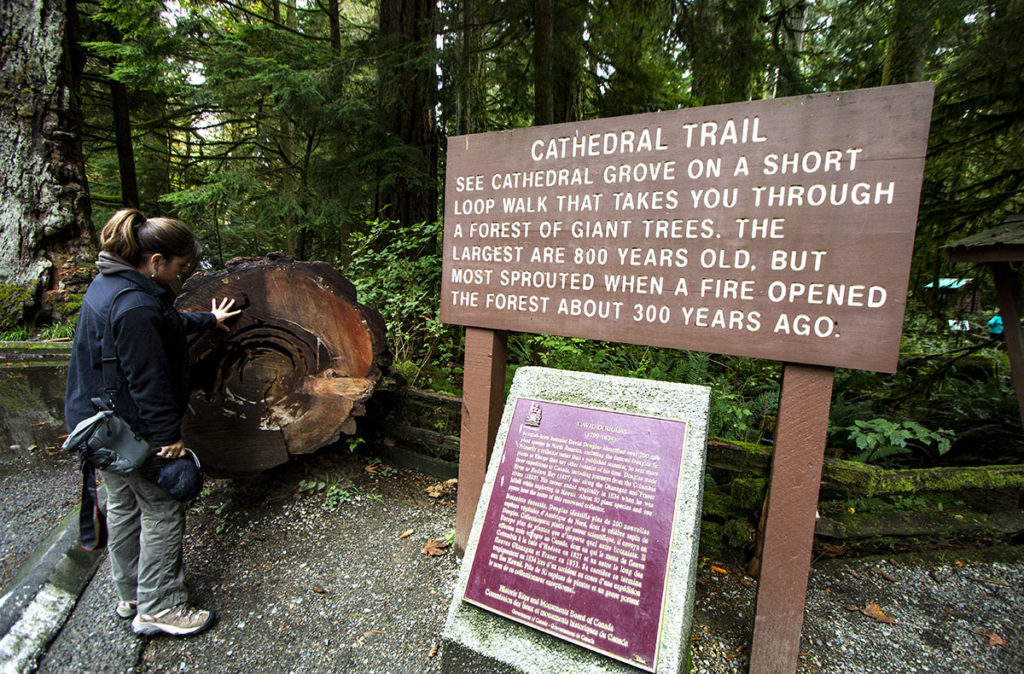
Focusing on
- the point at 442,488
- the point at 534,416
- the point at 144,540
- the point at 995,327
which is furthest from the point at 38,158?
the point at 995,327

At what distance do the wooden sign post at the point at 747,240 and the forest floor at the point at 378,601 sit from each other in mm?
589

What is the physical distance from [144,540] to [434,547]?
1422 millimetres

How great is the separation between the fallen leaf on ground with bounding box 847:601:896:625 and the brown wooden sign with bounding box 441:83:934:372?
153cm

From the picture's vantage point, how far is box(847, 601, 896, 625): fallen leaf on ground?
2.31 meters

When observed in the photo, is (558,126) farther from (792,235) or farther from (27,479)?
(27,479)

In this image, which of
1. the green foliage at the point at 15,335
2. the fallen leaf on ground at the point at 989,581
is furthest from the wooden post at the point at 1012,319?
the green foliage at the point at 15,335

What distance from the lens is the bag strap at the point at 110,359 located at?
1904 mm

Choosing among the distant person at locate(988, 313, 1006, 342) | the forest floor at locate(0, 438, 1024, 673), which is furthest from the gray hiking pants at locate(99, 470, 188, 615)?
the distant person at locate(988, 313, 1006, 342)

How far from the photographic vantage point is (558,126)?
86.8 inches

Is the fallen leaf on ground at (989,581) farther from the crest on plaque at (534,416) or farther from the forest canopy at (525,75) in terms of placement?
the forest canopy at (525,75)

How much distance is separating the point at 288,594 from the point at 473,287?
6.10 ft

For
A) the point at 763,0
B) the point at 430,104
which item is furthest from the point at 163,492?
the point at 763,0

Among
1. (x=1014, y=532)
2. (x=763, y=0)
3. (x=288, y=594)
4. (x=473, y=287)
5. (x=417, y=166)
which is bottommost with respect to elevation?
(x=288, y=594)

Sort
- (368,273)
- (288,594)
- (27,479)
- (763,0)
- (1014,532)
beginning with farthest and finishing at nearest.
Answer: (368,273) < (763,0) < (27,479) < (1014,532) < (288,594)
